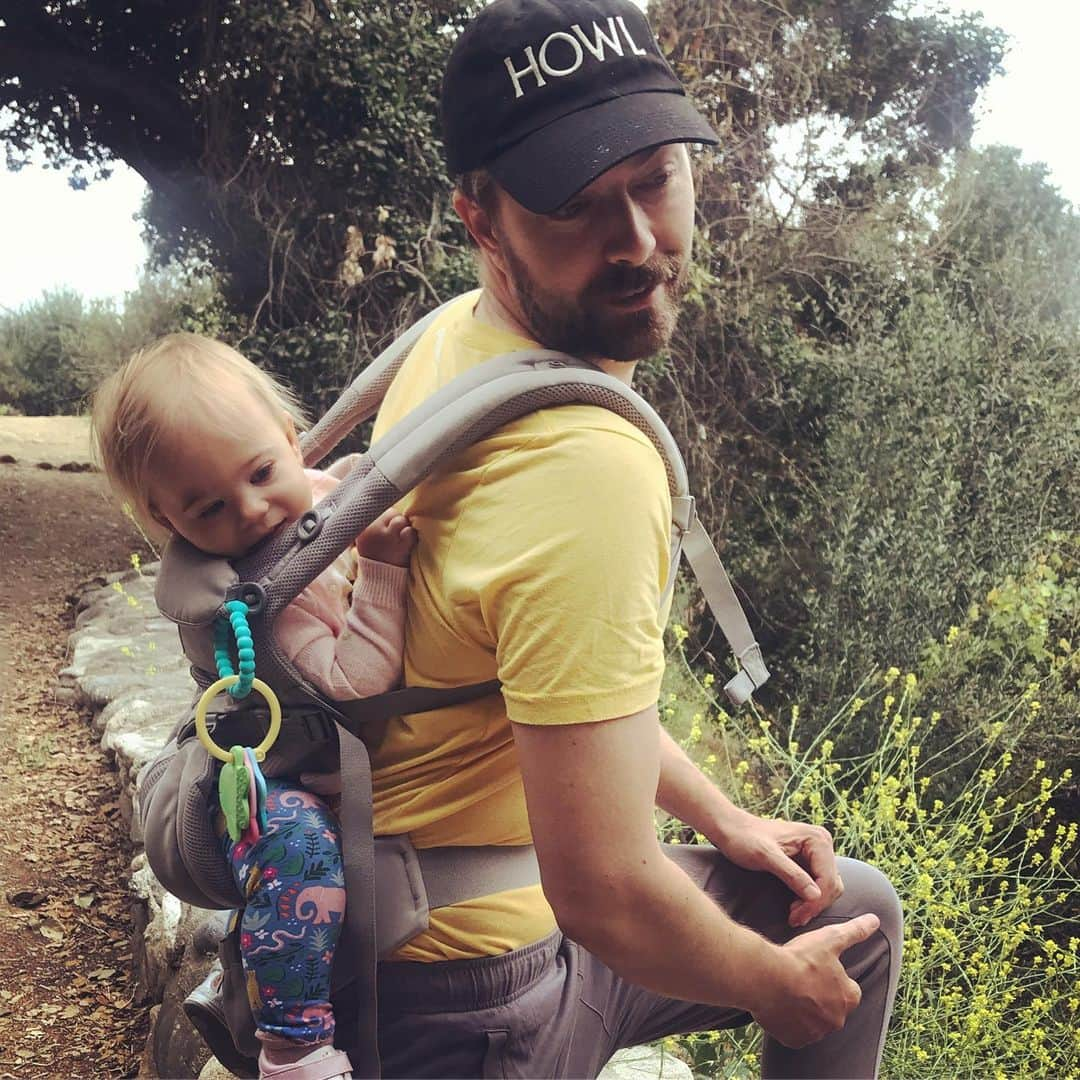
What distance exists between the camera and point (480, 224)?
55.4 inches

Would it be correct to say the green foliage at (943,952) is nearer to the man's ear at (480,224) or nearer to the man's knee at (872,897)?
the man's knee at (872,897)

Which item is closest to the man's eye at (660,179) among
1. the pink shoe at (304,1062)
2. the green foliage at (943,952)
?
the pink shoe at (304,1062)

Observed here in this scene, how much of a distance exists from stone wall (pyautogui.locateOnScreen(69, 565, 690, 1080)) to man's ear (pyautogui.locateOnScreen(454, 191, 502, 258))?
1152 mm

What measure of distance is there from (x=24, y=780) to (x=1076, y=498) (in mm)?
5047

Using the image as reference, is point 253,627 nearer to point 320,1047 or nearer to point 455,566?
point 455,566

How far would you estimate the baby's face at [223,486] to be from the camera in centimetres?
132

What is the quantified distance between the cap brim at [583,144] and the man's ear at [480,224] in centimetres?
10

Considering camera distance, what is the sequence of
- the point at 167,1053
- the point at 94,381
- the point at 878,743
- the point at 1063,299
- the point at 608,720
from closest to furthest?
the point at 608,720
the point at 167,1053
the point at 878,743
the point at 1063,299
the point at 94,381

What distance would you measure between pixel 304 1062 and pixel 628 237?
3.45 ft

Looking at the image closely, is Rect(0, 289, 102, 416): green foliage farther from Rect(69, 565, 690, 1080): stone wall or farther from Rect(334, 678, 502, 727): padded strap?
Rect(334, 678, 502, 727): padded strap

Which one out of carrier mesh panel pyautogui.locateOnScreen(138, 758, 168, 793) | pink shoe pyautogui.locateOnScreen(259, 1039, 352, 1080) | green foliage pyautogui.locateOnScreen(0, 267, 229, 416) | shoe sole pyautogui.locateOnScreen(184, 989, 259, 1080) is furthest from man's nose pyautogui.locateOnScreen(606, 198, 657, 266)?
green foliage pyautogui.locateOnScreen(0, 267, 229, 416)

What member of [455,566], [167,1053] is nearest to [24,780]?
[167,1053]

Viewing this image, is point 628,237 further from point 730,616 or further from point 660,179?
point 730,616

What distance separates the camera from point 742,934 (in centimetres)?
121
